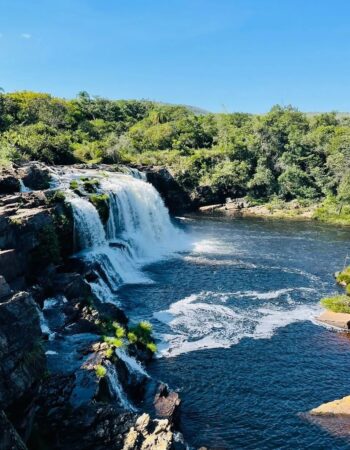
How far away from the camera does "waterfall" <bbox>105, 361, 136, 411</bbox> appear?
21.0 metres

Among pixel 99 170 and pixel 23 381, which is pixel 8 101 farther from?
pixel 23 381

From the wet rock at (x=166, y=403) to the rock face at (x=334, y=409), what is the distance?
20.7 feet

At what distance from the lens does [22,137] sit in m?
66.5

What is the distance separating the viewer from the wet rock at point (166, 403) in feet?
67.8

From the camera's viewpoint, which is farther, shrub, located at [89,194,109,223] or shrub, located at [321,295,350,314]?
shrub, located at [89,194,109,223]

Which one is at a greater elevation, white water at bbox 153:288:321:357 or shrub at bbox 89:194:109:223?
shrub at bbox 89:194:109:223

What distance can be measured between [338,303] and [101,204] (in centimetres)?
2352

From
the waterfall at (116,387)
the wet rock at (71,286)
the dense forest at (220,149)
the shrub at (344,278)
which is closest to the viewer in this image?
the waterfall at (116,387)

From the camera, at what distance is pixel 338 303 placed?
34.9m

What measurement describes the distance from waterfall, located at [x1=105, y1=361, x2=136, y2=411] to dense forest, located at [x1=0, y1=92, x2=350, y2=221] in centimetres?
4739

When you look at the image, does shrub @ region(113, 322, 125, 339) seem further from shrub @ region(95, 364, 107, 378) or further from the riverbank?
the riverbank

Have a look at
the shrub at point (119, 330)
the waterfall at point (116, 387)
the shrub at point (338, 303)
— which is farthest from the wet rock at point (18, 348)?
the shrub at point (338, 303)

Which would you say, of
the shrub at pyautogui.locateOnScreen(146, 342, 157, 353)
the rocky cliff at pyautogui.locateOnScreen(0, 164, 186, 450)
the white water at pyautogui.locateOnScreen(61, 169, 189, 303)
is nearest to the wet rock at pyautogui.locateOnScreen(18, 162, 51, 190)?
the white water at pyautogui.locateOnScreen(61, 169, 189, 303)

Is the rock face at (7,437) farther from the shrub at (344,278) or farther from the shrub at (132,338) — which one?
the shrub at (344,278)
